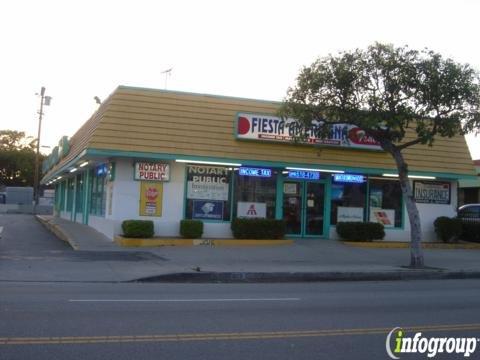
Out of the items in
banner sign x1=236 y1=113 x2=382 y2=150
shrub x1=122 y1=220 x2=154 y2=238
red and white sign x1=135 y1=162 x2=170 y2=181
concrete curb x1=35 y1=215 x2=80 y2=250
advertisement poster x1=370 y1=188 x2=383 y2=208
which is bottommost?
concrete curb x1=35 y1=215 x2=80 y2=250

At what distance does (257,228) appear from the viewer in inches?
853

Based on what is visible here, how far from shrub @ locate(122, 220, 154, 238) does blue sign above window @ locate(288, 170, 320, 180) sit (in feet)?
18.4

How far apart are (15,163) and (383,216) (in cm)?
7837

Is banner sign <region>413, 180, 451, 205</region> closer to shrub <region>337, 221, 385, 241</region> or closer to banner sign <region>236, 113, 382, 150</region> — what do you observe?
shrub <region>337, 221, 385, 241</region>

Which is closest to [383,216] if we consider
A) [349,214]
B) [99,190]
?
[349,214]

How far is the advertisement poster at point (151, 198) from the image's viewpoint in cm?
2127

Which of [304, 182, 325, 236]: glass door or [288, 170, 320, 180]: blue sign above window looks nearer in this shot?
[288, 170, 320, 180]: blue sign above window

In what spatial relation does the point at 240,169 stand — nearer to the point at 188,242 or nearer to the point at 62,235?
the point at 188,242

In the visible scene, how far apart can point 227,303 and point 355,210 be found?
45.9 ft

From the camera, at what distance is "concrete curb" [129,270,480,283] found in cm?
1471

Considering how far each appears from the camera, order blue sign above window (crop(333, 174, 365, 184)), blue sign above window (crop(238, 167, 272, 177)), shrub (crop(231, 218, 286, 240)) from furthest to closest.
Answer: blue sign above window (crop(333, 174, 365, 184)) → blue sign above window (crop(238, 167, 272, 177)) → shrub (crop(231, 218, 286, 240))

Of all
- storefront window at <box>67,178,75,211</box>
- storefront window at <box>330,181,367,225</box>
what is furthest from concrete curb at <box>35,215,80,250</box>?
storefront window at <box>330,181,367,225</box>

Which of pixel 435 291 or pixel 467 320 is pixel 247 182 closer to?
pixel 435 291

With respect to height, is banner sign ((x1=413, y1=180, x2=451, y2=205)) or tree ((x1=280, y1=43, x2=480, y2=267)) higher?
tree ((x1=280, y1=43, x2=480, y2=267))
